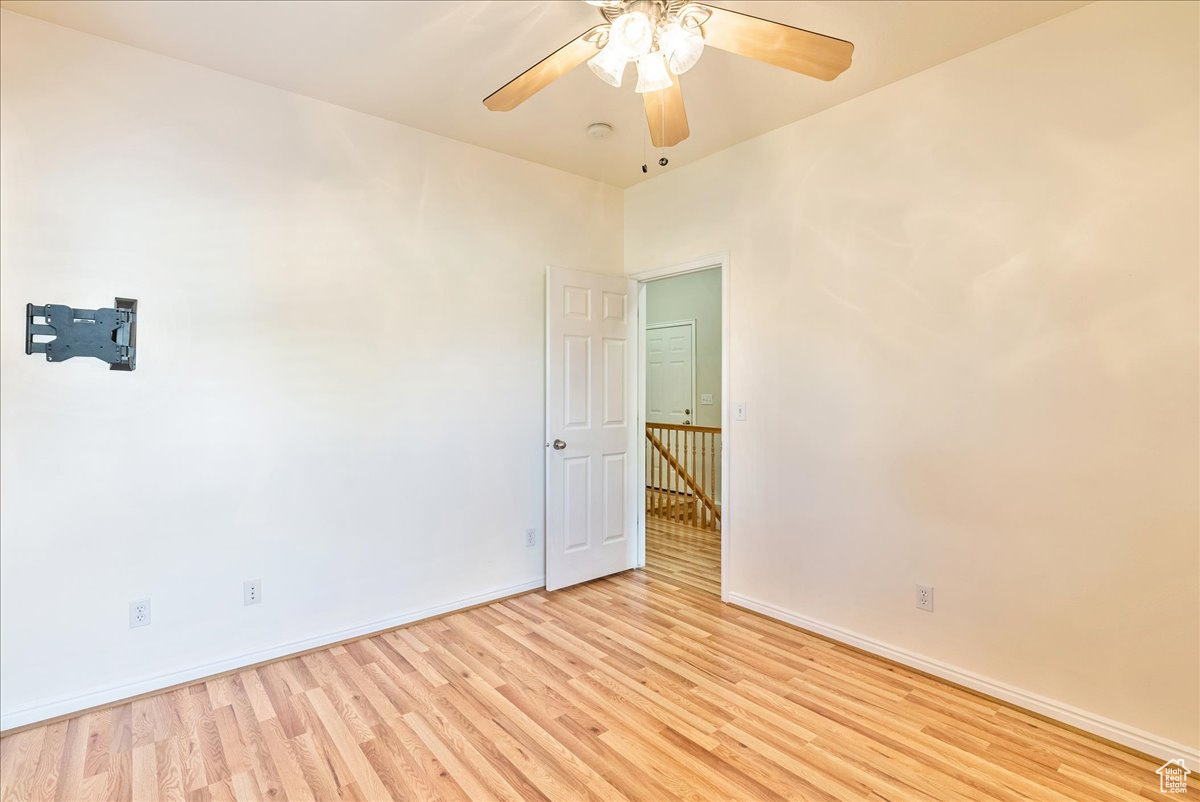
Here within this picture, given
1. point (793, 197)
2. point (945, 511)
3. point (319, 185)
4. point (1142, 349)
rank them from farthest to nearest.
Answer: point (793, 197), point (319, 185), point (945, 511), point (1142, 349)

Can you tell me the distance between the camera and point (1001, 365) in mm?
2365

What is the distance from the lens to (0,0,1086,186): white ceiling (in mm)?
2133

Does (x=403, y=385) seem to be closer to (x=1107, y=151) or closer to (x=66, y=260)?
(x=66, y=260)

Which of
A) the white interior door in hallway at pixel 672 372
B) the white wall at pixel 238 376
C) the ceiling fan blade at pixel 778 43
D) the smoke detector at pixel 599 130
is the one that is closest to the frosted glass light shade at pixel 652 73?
the ceiling fan blade at pixel 778 43

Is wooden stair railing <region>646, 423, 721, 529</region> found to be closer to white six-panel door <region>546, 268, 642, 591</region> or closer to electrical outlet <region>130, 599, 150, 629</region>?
white six-panel door <region>546, 268, 642, 591</region>

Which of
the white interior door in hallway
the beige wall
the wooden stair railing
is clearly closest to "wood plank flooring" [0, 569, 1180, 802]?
the wooden stair railing

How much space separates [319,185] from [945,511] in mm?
3351

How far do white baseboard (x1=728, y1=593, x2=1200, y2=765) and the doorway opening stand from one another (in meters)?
1.50

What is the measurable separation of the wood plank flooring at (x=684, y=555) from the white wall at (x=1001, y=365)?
69cm

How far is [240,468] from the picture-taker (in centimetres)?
264

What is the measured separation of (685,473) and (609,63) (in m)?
4.38

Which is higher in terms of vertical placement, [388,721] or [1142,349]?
[1142,349]

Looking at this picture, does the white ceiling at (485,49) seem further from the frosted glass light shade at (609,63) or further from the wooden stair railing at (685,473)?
the wooden stair railing at (685,473)

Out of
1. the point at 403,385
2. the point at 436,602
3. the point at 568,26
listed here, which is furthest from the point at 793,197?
the point at 436,602
